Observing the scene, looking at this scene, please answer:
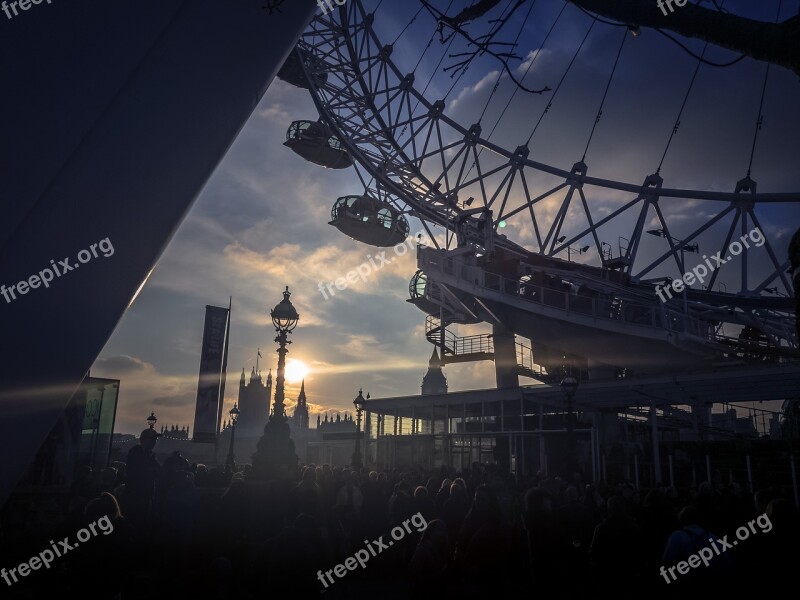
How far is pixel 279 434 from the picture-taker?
1287 centimetres

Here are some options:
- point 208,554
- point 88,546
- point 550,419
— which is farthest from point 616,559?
point 550,419

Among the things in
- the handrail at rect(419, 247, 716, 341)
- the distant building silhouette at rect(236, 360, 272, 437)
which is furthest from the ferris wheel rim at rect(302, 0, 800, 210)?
the distant building silhouette at rect(236, 360, 272, 437)

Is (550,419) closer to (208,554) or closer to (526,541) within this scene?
(526,541)

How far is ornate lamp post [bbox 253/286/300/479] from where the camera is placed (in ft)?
40.0

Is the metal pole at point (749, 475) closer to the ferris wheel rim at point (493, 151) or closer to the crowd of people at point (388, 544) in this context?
the crowd of people at point (388, 544)

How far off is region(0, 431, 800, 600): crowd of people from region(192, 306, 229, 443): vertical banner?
16706 mm

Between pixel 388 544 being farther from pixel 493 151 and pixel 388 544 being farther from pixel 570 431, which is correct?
pixel 493 151

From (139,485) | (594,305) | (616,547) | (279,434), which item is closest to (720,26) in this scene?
(616,547)

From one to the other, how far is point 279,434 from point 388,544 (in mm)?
4534

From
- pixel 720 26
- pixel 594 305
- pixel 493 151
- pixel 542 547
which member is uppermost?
pixel 493 151

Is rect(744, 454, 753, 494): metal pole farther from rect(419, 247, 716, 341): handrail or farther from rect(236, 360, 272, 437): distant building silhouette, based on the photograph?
rect(236, 360, 272, 437): distant building silhouette

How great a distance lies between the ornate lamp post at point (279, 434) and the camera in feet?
40.0

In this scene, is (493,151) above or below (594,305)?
above

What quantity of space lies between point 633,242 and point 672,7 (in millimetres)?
38468
